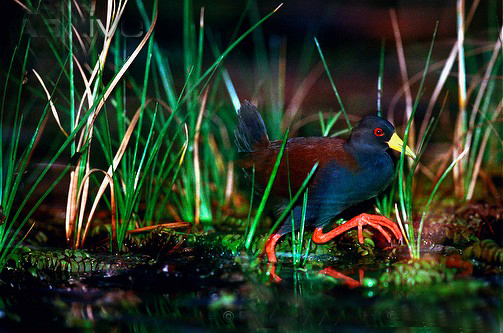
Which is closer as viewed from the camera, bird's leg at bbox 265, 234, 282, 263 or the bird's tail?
bird's leg at bbox 265, 234, 282, 263

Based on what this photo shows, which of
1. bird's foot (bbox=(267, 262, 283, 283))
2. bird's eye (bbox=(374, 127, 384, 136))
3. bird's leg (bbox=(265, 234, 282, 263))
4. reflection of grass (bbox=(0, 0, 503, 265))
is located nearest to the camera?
bird's foot (bbox=(267, 262, 283, 283))

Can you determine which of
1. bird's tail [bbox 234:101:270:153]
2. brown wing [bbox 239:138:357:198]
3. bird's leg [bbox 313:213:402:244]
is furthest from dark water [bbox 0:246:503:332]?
bird's tail [bbox 234:101:270:153]

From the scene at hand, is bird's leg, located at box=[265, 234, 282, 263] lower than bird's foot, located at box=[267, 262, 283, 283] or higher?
higher

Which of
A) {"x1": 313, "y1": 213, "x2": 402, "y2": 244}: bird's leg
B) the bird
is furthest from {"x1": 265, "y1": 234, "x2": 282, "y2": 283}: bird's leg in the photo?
{"x1": 313, "y1": 213, "x2": 402, "y2": 244}: bird's leg

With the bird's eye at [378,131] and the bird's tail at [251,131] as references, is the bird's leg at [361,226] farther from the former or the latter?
the bird's tail at [251,131]

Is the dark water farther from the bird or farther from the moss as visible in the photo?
the bird

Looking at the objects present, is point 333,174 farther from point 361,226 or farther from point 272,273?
point 272,273

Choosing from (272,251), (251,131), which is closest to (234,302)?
(272,251)

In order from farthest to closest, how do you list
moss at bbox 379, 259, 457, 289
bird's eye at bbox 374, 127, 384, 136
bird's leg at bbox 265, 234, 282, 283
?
bird's eye at bbox 374, 127, 384, 136
bird's leg at bbox 265, 234, 282, 283
moss at bbox 379, 259, 457, 289

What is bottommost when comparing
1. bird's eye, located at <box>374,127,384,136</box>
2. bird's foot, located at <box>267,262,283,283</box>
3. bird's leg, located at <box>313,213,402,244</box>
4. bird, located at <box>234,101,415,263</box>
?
bird's foot, located at <box>267,262,283,283</box>
